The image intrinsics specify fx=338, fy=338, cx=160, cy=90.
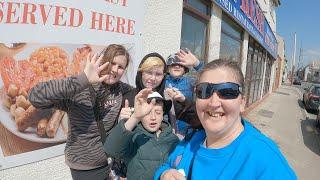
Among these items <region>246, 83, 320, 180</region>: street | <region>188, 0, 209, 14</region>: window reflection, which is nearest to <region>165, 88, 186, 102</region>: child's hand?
<region>188, 0, 209, 14</region>: window reflection

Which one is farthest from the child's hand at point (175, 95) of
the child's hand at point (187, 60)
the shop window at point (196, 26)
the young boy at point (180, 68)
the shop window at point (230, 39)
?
the shop window at point (230, 39)

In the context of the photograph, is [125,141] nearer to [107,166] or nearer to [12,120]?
[107,166]

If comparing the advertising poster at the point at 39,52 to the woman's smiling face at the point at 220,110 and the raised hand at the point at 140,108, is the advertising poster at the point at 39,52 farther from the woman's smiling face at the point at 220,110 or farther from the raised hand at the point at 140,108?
the woman's smiling face at the point at 220,110

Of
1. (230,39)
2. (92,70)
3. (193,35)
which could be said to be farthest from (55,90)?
(230,39)

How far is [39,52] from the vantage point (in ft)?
8.82

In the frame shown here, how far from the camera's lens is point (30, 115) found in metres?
2.78

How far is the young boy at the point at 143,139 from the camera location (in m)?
2.04

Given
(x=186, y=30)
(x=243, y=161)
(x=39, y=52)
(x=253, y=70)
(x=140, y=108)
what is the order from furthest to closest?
A: (x=253, y=70)
(x=186, y=30)
(x=39, y=52)
(x=140, y=108)
(x=243, y=161)

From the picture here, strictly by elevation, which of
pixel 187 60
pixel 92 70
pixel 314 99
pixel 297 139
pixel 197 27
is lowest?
pixel 297 139

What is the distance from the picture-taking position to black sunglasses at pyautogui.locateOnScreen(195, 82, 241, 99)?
1524 millimetres

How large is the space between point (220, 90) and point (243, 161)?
13.0 inches

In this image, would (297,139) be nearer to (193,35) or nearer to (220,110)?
(193,35)

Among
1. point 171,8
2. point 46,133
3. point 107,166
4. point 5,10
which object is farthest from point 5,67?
point 171,8

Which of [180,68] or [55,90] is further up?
[180,68]
